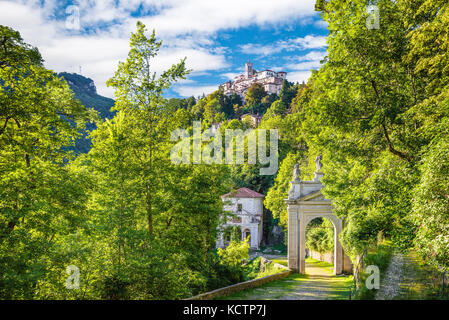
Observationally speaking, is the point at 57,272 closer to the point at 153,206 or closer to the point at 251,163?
the point at 153,206

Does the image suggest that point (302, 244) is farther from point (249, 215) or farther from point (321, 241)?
point (249, 215)

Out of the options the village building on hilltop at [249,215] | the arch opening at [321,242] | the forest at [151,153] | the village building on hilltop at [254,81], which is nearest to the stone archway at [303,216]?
the arch opening at [321,242]

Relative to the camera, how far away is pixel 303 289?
16750mm

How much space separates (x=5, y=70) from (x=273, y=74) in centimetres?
14912

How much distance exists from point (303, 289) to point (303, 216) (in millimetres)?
7462

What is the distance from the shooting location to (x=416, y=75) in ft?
34.6

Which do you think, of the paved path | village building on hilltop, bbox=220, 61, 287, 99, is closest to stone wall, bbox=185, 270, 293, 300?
the paved path

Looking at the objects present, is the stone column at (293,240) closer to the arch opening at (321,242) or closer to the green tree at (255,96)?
the arch opening at (321,242)

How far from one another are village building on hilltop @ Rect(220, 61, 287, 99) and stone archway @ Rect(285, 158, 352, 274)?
370ft

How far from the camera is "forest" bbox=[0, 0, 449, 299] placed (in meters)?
9.19
